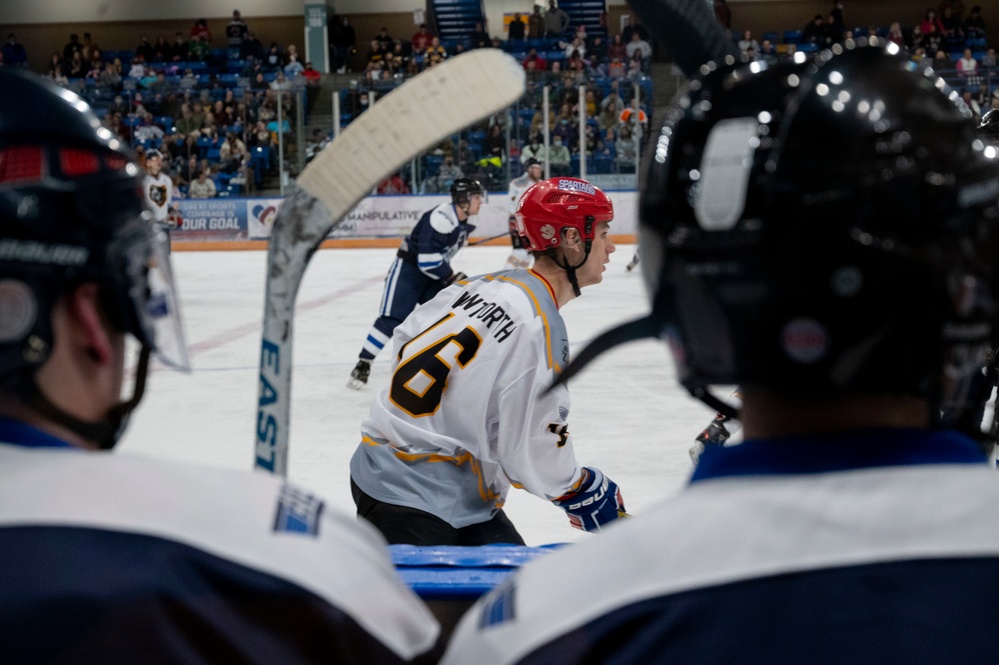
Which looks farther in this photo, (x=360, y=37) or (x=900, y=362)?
(x=360, y=37)

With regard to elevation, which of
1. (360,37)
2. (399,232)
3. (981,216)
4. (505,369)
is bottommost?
(399,232)

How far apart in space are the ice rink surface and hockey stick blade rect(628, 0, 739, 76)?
2.20 meters

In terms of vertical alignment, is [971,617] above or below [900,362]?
below

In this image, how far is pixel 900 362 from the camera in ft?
2.56

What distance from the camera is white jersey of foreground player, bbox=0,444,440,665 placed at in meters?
0.72

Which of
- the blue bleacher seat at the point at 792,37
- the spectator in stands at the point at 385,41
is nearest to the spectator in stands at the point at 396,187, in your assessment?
the spectator in stands at the point at 385,41

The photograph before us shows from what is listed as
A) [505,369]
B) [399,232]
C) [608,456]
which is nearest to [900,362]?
[505,369]

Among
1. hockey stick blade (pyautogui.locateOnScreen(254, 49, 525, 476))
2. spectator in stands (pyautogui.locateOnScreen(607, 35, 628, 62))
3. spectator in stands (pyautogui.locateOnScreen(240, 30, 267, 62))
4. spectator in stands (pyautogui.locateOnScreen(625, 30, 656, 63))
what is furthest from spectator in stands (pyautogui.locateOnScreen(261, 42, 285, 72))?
hockey stick blade (pyautogui.locateOnScreen(254, 49, 525, 476))

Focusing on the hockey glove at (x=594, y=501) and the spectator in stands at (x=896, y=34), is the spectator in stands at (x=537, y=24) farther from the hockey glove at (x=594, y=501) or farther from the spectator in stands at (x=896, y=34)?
the hockey glove at (x=594, y=501)

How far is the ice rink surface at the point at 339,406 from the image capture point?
4.24m

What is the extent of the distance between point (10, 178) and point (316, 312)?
807cm

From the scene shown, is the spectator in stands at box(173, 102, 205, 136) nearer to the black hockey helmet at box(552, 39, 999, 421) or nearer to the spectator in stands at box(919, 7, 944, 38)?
the spectator in stands at box(919, 7, 944, 38)

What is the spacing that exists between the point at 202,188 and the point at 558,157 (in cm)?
551

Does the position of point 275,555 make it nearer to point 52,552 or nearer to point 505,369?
point 52,552
